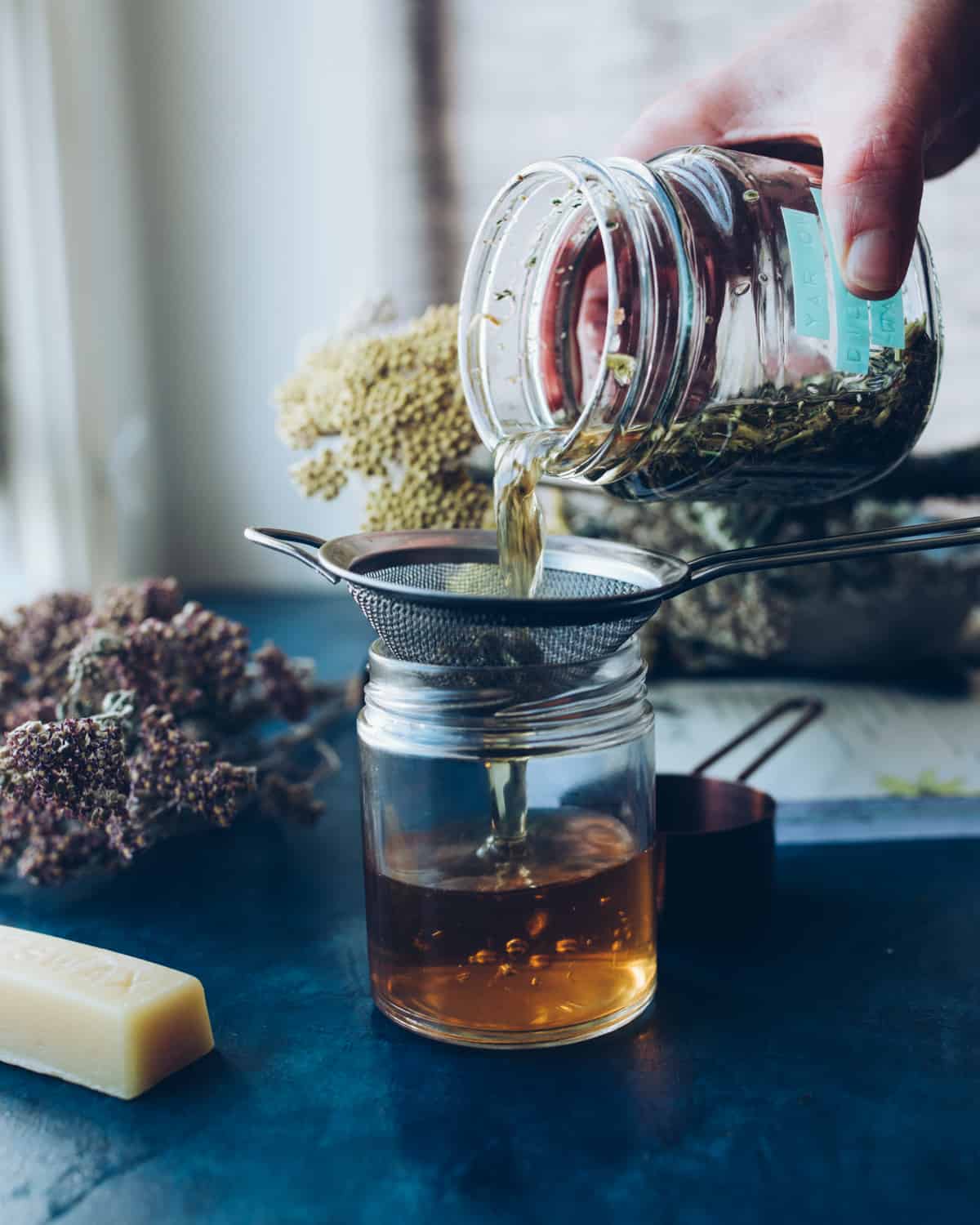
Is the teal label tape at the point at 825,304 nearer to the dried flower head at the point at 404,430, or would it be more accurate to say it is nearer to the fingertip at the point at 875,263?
the fingertip at the point at 875,263

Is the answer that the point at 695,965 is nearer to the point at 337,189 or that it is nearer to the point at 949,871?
the point at 949,871

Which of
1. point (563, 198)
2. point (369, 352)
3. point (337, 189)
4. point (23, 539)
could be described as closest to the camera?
point (563, 198)

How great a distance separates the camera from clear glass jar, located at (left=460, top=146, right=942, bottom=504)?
0.72 metres

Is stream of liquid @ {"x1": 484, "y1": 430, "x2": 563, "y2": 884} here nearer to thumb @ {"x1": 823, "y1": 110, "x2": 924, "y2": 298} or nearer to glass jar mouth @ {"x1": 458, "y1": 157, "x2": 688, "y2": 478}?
glass jar mouth @ {"x1": 458, "y1": 157, "x2": 688, "y2": 478}

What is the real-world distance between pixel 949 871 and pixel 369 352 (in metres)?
0.61

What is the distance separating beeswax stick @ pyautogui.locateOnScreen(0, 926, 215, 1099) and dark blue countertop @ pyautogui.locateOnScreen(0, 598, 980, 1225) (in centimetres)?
1

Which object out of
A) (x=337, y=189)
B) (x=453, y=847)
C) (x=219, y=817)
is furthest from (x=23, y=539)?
(x=453, y=847)

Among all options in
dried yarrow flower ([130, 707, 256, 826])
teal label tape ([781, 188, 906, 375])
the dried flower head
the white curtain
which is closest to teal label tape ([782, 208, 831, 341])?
teal label tape ([781, 188, 906, 375])

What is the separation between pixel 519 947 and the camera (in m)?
0.67

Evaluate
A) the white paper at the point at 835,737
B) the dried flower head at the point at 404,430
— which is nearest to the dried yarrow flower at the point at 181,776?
the dried flower head at the point at 404,430

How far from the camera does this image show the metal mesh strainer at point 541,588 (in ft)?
2.15

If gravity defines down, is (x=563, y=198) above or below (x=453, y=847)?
above

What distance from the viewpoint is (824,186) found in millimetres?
738

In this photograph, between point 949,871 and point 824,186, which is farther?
point 949,871
